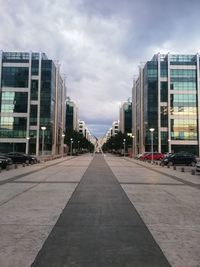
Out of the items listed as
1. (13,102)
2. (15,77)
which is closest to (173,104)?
(13,102)

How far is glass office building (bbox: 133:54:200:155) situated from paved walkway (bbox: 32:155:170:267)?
8430 centimetres

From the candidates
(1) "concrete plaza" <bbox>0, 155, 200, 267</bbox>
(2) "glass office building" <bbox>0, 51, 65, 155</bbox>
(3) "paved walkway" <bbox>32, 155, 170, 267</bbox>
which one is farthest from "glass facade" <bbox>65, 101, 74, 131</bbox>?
(3) "paved walkway" <bbox>32, 155, 170, 267</bbox>

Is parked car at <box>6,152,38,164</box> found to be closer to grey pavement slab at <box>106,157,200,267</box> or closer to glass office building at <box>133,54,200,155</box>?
grey pavement slab at <box>106,157,200,267</box>

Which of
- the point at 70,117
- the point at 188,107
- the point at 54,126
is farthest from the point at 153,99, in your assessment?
the point at 70,117

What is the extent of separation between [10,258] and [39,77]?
9374cm

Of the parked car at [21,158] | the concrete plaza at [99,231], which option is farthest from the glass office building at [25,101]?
the concrete plaza at [99,231]

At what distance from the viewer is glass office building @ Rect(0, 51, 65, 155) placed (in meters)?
93.8

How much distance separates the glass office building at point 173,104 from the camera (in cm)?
9306

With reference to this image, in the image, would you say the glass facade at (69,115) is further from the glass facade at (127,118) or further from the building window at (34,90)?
the building window at (34,90)

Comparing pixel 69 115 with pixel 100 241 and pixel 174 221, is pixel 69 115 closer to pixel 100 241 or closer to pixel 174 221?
pixel 174 221

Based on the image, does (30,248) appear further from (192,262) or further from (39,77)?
(39,77)

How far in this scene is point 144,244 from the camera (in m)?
6.62

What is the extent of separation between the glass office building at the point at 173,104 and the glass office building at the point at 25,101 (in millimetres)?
28154

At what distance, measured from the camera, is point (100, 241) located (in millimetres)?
6797
